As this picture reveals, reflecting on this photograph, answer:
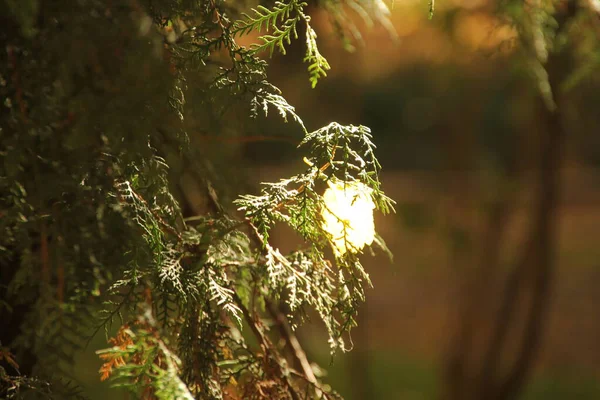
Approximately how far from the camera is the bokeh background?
293 cm

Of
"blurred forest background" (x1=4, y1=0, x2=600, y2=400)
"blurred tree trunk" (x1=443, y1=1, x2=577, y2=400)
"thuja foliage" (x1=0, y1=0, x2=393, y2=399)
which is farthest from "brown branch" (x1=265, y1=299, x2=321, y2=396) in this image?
"blurred tree trunk" (x1=443, y1=1, x2=577, y2=400)

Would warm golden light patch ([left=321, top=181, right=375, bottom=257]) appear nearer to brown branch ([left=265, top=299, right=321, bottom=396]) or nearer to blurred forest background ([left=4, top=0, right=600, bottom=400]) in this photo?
brown branch ([left=265, top=299, right=321, bottom=396])

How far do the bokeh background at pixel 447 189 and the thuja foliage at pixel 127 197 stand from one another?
226 millimetres

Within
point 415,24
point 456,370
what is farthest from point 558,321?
point 415,24

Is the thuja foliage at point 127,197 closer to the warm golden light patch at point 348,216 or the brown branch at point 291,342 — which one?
the warm golden light patch at point 348,216

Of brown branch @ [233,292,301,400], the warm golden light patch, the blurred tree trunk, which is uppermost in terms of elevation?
the blurred tree trunk

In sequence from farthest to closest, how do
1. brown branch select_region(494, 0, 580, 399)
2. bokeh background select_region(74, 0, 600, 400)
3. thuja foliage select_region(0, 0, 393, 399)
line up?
brown branch select_region(494, 0, 580, 399), bokeh background select_region(74, 0, 600, 400), thuja foliage select_region(0, 0, 393, 399)

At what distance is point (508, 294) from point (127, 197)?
117 inches

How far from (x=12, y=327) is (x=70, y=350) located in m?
0.12

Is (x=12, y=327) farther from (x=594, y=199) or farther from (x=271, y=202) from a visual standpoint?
(x=594, y=199)

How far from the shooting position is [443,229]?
336 cm

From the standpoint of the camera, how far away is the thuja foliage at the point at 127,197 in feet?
1.79

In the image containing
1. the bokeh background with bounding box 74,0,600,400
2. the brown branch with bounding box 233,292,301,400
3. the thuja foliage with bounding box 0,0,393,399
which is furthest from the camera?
the bokeh background with bounding box 74,0,600,400

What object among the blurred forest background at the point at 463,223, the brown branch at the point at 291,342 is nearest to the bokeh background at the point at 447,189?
the blurred forest background at the point at 463,223
